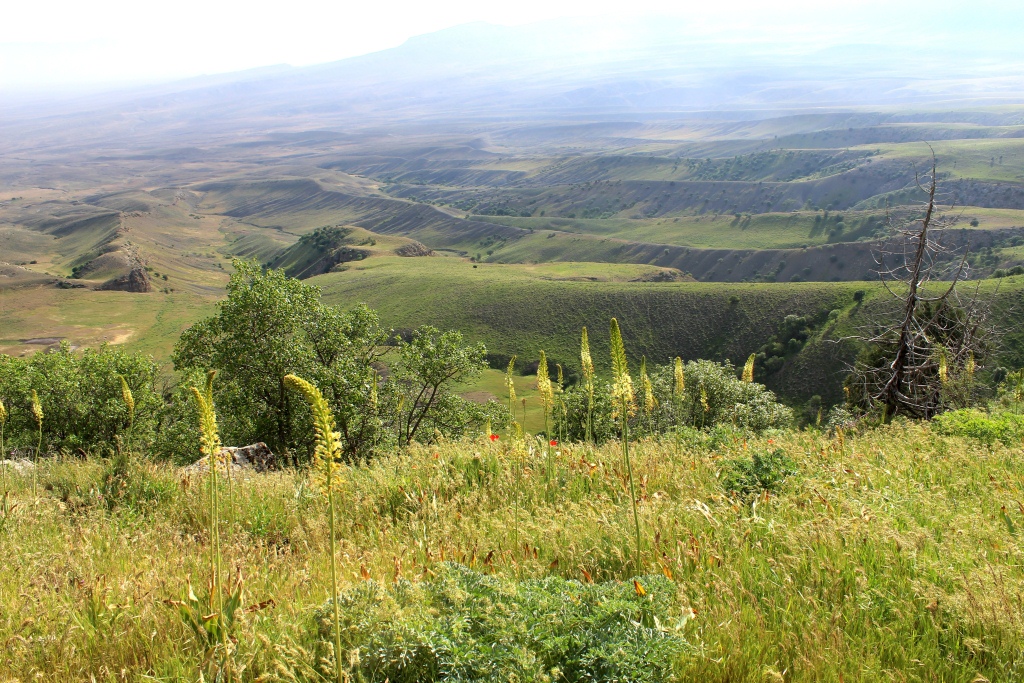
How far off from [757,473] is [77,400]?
76.9 ft

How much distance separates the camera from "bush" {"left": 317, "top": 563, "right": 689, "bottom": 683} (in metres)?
3.31

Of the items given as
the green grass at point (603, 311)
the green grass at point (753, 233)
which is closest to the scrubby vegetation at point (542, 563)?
the green grass at point (603, 311)

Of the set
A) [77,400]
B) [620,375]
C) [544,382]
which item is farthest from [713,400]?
[620,375]

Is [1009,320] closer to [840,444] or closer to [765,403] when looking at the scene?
[765,403]

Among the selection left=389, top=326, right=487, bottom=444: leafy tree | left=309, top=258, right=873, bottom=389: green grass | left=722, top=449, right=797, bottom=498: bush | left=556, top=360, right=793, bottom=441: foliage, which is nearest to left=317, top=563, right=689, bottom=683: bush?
left=722, top=449, right=797, bottom=498: bush

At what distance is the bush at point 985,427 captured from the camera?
26.8 feet

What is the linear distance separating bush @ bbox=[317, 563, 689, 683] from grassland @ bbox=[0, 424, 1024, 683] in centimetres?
12

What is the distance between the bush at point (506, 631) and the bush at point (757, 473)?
2600 millimetres

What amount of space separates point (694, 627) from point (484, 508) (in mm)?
2870

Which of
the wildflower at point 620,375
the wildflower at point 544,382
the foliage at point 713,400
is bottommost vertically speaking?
the foliage at point 713,400

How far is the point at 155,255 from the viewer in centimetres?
18012

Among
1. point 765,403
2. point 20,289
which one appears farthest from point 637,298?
point 20,289

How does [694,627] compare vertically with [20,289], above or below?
above

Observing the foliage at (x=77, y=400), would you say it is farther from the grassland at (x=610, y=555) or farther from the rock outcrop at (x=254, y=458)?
the grassland at (x=610, y=555)
